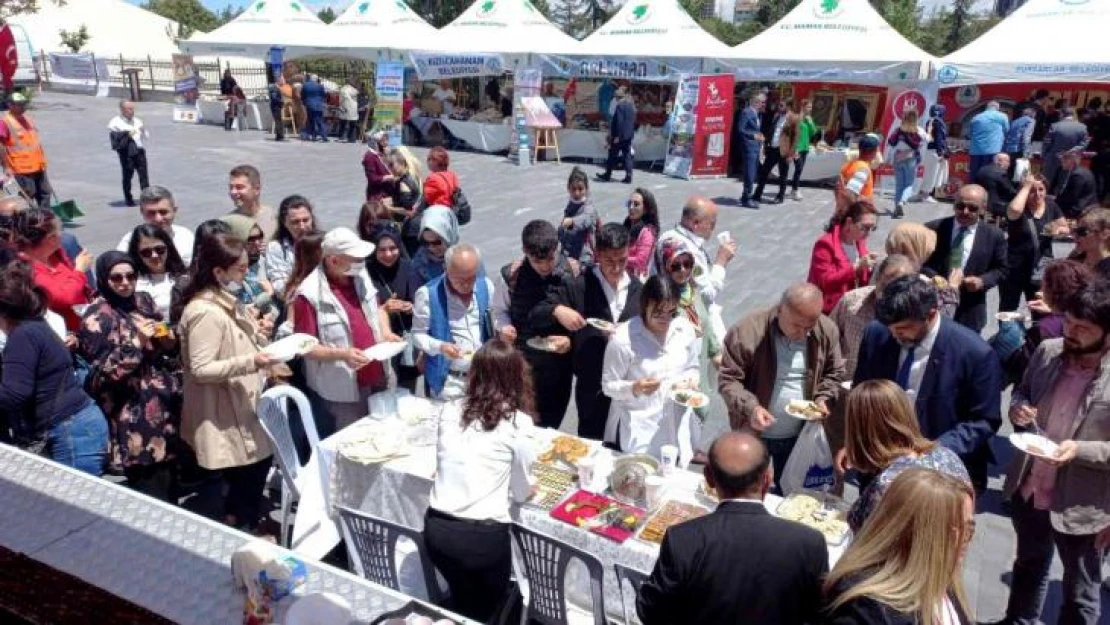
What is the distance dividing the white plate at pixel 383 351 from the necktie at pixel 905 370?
8.42ft

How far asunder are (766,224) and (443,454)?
1012 cm

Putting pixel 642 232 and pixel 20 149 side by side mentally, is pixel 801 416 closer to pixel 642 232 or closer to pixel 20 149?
pixel 642 232

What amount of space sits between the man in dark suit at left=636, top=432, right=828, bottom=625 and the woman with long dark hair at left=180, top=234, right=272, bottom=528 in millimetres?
2423

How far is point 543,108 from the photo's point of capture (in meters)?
17.5


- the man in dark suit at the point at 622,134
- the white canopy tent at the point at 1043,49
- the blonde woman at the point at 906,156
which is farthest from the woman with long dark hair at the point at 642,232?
the white canopy tent at the point at 1043,49

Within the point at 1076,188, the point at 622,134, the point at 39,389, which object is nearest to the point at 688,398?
the point at 39,389

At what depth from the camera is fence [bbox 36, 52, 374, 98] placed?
2430cm

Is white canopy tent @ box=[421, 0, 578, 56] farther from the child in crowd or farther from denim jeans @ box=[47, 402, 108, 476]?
denim jeans @ box=[47, 402, 108, 476]

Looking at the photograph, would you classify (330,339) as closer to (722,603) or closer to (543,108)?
(722,603)

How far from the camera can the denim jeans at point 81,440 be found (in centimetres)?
366

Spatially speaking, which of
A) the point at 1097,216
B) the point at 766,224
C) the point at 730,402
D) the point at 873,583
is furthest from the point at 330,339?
the point at 766,224

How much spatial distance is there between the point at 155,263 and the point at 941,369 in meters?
4.23

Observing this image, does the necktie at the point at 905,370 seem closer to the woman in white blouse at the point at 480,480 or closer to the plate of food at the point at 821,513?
the plate of food at the point at 821,513

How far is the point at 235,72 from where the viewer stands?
2823 cm
